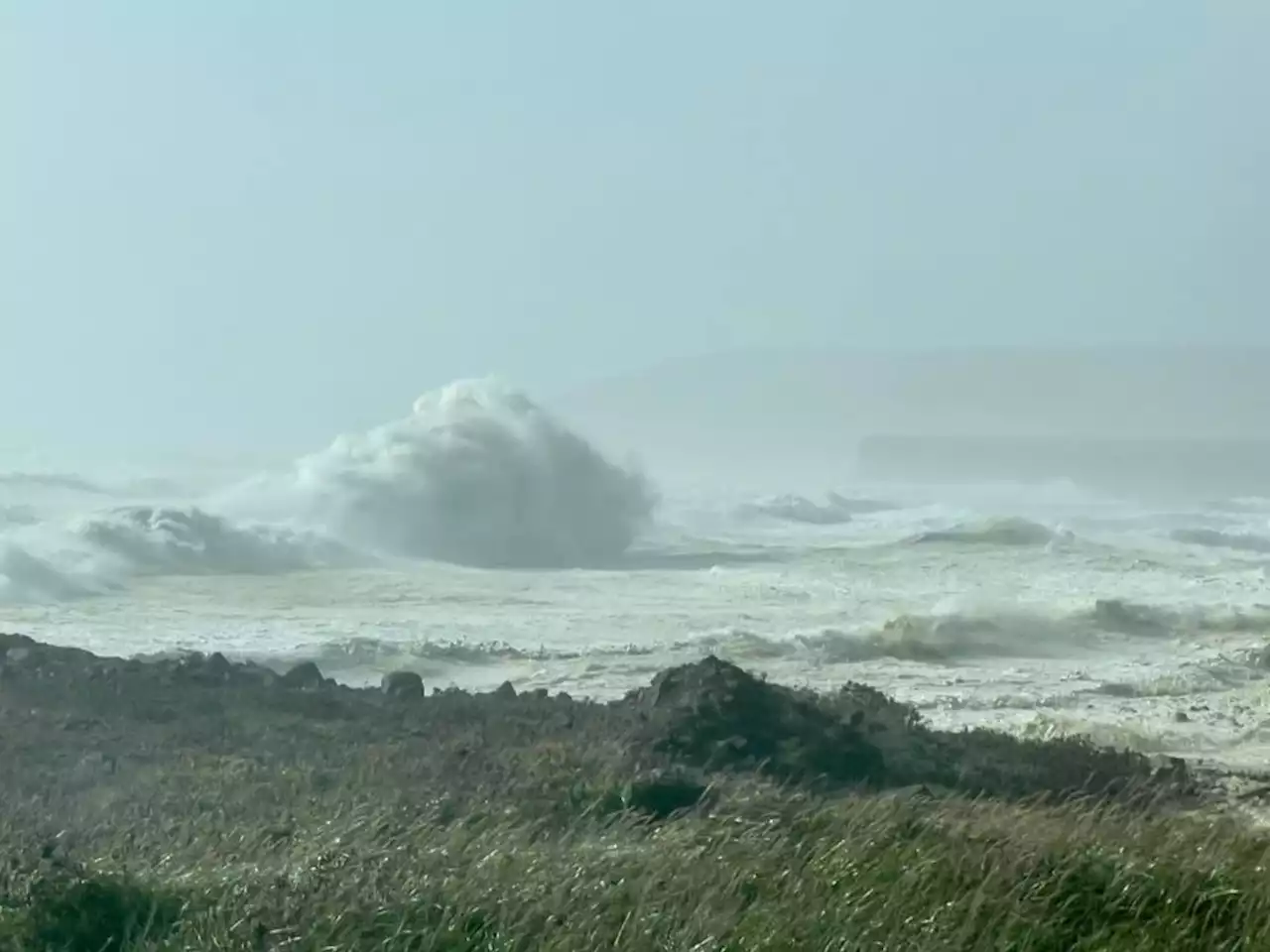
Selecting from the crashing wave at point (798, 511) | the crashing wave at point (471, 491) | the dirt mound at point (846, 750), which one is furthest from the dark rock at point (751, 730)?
the crashing wave at point (798, 511)

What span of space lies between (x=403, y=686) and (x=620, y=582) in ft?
61.4

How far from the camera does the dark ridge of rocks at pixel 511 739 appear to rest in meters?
9.90

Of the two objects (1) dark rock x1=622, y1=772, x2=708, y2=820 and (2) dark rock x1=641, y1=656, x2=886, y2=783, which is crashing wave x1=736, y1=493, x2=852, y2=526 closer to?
(2) dark rock x1=641, y1=656, x2=886, y2=783

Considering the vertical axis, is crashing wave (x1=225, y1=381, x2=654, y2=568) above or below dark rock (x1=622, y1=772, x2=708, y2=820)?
above

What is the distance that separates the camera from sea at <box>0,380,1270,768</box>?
64.1ft

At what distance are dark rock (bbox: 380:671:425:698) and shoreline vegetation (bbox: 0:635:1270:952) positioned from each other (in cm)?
62

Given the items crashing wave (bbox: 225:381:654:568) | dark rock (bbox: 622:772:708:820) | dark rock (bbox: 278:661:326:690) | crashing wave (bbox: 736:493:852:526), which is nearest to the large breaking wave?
crashing wave (bbox: 225:381:654:568)

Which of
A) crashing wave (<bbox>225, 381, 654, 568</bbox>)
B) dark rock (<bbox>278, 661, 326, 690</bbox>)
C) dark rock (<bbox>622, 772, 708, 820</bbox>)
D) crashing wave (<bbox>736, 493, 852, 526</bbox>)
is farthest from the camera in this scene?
crashing wave (<bbox>736, 493, 852, 526</bbox>)

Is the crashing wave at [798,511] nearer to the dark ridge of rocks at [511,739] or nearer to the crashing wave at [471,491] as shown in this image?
the crashing wave at [471,491]

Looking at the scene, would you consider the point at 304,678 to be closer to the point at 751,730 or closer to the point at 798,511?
the point at 751,730

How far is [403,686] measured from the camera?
47.4ft

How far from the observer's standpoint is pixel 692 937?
5.50 meters

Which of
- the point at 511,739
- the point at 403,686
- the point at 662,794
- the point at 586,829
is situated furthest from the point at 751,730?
the point at 586,829

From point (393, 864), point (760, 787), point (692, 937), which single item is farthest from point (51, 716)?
point (692, 937)
